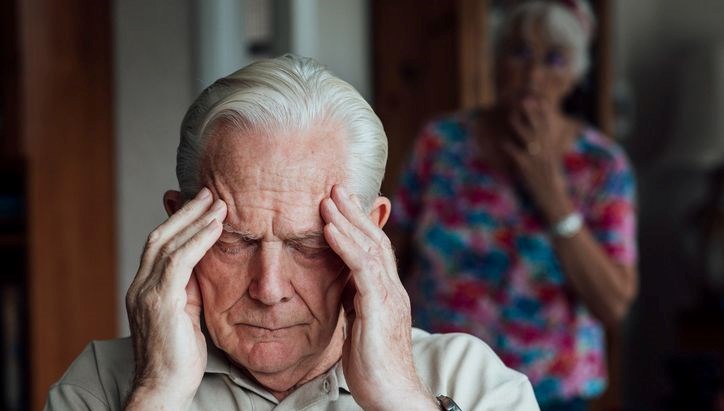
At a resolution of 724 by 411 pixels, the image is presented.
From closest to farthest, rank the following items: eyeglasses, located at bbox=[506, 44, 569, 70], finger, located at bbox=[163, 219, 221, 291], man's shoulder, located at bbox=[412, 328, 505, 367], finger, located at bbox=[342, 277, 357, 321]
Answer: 1. finger, located at bbox=[163, 219, 221, 291]
2. finger, located at bbox=[342, 277, 357, 321]
3. man's shoulder, located at bbox=[412, 328, 505, 367]
4. eyeglasses, located at bbox=[506, 44, 569, 70]

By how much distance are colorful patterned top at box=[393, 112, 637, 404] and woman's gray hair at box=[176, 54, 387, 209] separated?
3.42ft

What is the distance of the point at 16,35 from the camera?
294 centimetres

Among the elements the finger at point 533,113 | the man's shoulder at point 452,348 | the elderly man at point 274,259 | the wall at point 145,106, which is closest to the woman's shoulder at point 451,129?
the finger at point 533,113

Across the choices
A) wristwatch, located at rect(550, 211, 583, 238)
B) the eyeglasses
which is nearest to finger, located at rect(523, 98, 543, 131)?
the eyeglasses

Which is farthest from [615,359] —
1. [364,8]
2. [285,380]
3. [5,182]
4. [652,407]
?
[285,380]

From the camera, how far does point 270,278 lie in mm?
1461

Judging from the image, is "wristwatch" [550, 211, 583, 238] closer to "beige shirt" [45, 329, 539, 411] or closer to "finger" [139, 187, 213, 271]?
"beige shirt" [45, 329, 539, 411]

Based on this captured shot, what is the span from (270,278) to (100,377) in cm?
33

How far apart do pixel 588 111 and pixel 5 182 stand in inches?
91.9

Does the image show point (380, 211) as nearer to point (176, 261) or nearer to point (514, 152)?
point (176, 261)

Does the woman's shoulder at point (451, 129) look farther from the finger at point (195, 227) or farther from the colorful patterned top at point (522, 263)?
the finger at point (195, 227)

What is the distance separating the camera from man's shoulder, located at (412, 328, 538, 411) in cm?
162

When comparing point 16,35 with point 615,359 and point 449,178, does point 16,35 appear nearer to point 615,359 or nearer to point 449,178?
point 449,178

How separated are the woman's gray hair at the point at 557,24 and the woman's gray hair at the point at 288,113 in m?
1.28
